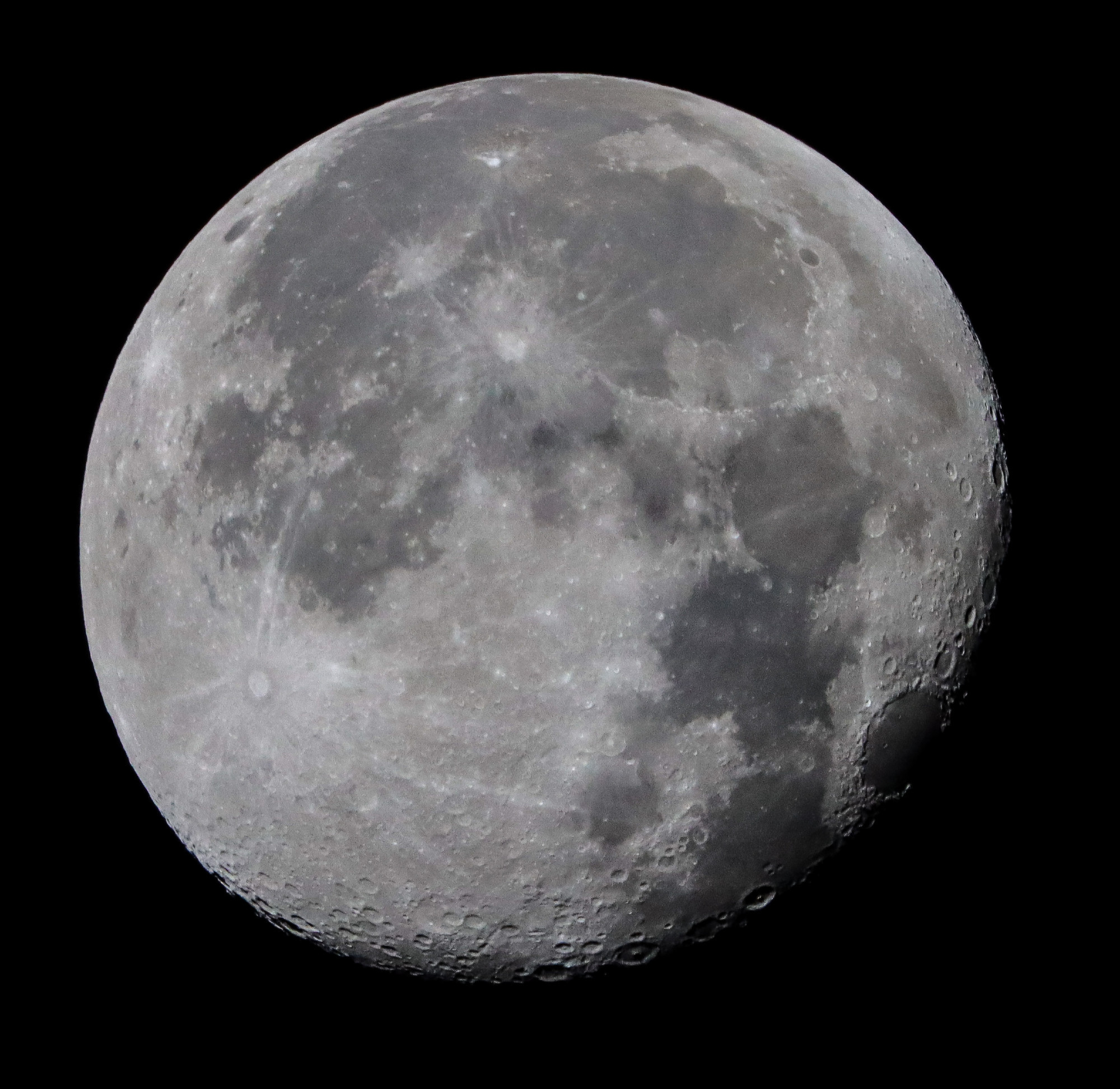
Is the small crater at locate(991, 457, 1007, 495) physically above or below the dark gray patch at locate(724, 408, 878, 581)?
above

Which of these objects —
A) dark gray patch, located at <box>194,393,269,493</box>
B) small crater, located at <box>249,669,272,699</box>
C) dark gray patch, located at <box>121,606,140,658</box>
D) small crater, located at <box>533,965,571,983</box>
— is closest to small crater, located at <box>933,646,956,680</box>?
small crater, located at <box>533,965,571,983</box>

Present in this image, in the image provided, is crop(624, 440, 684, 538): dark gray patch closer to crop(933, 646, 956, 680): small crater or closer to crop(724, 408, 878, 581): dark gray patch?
crop(724, 408, 878, 581): dark gray patch

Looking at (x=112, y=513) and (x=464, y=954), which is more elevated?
(x=112, y=513)

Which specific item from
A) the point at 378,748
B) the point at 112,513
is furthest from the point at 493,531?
the point at 112,513

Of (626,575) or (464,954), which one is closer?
(626,575)

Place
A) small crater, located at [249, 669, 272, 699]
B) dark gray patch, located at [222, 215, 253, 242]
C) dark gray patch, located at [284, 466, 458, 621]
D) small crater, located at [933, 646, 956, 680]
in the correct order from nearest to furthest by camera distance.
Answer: dark gray patch, located at [284, 466, 458, 621] → small crater, located at [249, 669, 272, 699] → small crater, located at [933, 646, 956, 680] → dark gray patch, located at [222, 215, 253, 242]

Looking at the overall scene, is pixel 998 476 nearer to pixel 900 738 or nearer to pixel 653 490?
pixel 900 738

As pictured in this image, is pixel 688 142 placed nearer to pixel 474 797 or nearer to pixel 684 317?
pixel 684 317

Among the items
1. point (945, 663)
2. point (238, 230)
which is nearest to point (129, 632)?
point (238, 230)
